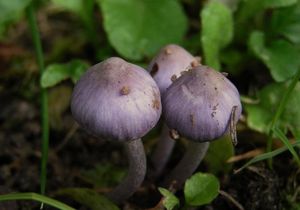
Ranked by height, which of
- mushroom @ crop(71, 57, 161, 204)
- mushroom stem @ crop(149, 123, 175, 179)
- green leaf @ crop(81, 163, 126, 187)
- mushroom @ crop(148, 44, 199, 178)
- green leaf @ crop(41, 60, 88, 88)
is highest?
mushroom @ crop(71, 57, 161, 204)

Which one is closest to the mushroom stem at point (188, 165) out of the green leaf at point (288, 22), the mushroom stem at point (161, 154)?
the mushroom stem at point (161, 154)

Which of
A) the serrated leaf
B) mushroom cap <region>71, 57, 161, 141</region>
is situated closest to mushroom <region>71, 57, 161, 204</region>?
mushroom cap <region>71, 57, 161, 141</region>

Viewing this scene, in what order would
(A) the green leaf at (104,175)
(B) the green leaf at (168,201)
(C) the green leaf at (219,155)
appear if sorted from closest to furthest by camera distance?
(B) the green leaf at (168,201) < (C) the green leaf at (219,155) < (A) the green leaf at (104,175)

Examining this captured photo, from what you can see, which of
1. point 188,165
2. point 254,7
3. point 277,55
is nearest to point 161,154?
point 188,165

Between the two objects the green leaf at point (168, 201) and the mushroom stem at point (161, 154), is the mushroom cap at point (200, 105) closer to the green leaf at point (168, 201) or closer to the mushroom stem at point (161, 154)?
the green leaf at point (168, 201)

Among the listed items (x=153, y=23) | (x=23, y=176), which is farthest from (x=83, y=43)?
(x=23, y=176)

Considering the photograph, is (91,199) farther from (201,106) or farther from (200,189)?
(201,106)

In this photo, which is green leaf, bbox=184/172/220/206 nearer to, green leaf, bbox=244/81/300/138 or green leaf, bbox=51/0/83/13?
green leaf, bbox=244/81/300/138
